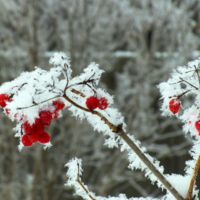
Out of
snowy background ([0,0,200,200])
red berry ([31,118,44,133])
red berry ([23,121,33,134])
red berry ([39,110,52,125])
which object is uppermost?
snowy background ([0,0,200,200])

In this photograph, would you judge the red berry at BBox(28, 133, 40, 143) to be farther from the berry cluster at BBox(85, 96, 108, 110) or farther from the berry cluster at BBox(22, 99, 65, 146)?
the berry cluster at BBox(85, 96, 108, 110)

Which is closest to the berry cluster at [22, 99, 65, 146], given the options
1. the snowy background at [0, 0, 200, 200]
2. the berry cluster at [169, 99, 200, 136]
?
the berry cluster at [169, 99, 200, 136]

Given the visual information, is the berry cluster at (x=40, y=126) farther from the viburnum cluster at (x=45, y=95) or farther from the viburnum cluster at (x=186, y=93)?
the viburnum cluster at (x=186, y=93)

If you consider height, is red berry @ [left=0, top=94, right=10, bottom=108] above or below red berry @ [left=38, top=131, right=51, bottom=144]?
above

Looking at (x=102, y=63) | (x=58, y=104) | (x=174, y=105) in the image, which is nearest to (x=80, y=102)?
(x=58, y=104)

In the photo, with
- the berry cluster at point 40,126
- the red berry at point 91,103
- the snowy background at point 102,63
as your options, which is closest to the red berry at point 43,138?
the berry cluster at point 40,126

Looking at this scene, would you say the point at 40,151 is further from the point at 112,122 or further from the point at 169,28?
the point at 112,122
